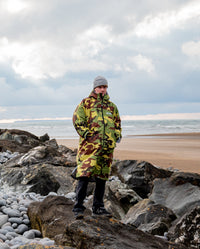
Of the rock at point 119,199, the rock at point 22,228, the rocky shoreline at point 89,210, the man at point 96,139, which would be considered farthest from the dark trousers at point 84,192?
the rock at point 119,199

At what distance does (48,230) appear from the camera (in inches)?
205

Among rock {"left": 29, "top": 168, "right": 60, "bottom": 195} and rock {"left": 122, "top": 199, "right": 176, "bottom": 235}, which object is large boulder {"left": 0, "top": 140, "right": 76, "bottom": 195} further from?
rock {"left": 122, "top": 199, "right": 176, "bottom": 235}

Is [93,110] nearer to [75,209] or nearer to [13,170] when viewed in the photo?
[75,209]

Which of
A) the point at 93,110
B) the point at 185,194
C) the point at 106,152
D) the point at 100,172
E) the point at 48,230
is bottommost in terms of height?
the point at 48,230

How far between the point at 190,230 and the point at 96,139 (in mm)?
2053

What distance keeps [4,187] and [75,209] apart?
4.46 m

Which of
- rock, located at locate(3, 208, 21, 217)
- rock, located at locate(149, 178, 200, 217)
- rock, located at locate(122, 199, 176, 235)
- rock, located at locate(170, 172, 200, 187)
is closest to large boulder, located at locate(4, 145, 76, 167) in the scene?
rock, located at locate(149, 178, 200, 217)

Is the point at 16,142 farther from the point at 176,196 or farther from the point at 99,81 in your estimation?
the point at 99,81

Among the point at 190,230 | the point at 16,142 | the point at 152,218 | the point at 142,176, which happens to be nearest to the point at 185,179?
the point at 152,218

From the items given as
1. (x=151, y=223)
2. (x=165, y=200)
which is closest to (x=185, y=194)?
(x=165, y=200)

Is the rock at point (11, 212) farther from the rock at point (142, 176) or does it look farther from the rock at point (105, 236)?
the rock at point (142, 176)

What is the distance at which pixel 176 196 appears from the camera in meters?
7.11

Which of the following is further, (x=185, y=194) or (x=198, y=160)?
(x=198, y=160)

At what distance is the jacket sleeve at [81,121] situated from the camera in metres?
4.48
